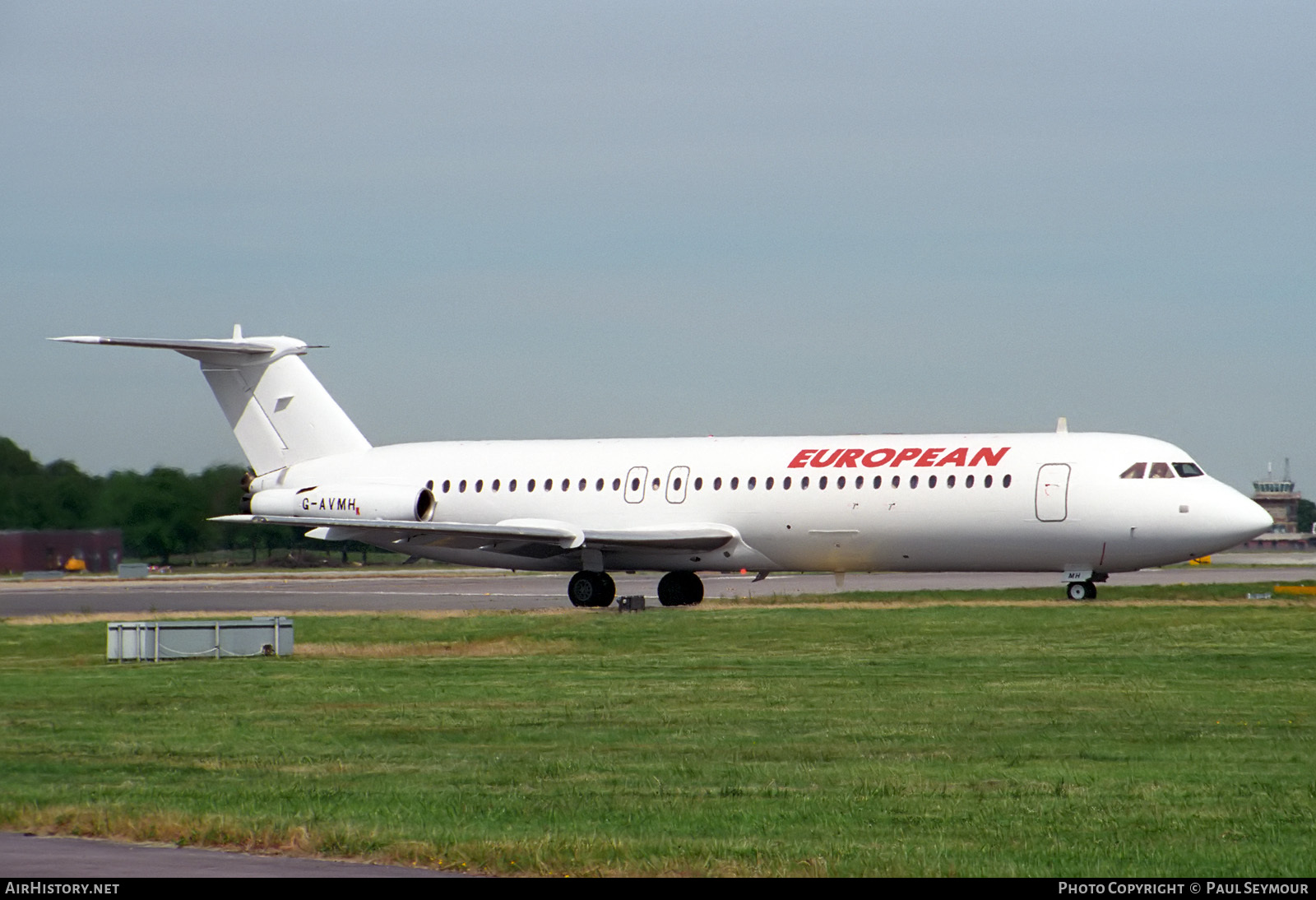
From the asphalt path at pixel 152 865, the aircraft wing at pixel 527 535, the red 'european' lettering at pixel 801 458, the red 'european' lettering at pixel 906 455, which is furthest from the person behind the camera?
the aircraft wing at pixel 527 535

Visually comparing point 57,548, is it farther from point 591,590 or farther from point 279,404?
point 591,590

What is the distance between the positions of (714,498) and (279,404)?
11.7 meters

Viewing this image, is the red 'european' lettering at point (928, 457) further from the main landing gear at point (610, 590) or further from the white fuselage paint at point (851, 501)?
the main landing gear at point (610, 590)

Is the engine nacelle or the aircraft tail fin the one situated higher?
the aircraft tail fin

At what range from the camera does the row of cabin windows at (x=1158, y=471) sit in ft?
121

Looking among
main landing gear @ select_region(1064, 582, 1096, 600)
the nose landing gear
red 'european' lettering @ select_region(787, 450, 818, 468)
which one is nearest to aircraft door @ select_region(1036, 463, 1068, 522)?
main landing gear @ select_region(1064, 582, 1096, 600)

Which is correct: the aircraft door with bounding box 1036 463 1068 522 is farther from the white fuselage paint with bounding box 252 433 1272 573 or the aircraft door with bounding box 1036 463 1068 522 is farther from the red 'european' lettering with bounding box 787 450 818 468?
the red 'european' lettering with bounding box 787 450 818 468

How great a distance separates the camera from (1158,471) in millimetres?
36844

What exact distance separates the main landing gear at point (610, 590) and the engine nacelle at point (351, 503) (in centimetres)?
405

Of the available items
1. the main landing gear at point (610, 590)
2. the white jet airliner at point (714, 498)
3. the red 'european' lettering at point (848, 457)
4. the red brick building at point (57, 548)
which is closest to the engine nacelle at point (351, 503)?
the white jet airliner at point (714, 498)

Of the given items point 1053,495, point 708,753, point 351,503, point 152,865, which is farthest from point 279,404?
point 152,865

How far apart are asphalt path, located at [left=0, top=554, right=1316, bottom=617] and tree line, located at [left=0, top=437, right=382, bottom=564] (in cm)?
178

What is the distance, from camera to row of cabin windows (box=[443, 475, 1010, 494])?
3759 cm
